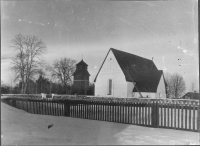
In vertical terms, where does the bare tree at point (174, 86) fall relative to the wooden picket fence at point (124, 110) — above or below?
above

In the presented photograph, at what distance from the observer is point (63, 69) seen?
1262 cm

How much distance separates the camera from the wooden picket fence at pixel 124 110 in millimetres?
5219

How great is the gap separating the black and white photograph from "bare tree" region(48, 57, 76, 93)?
0.20m

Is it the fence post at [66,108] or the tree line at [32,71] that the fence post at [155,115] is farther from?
the fence post at [66,108]

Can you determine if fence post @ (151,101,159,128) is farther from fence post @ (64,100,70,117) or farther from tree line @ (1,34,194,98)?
fence post @ (64,100,70,117)

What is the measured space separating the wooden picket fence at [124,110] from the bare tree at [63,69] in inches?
117

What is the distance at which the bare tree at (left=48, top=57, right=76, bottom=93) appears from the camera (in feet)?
36.3

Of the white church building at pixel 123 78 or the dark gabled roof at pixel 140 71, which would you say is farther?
the white church building at pixel 123 78

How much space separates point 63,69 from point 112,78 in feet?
15.4

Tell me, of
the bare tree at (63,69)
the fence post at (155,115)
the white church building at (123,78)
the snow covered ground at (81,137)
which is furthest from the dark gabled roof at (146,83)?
the snow covered ground at (81,137)

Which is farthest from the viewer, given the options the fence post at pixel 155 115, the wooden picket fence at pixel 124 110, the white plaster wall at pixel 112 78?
the white plaster wall at pixel 112 78

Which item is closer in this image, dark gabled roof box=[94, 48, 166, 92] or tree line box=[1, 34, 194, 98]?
tree line box=[1, 34, 194, 98]

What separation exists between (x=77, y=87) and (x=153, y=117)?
30.6ft

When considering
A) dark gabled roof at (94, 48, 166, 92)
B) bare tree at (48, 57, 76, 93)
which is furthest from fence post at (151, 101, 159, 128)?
bare tree at (48, 57, 76, 93)
